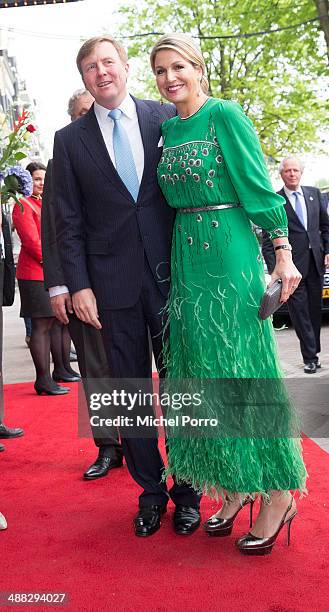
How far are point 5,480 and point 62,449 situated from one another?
0.71 m

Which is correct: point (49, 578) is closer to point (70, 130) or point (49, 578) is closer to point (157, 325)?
point (157, 325)

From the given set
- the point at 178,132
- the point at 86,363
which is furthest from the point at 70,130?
the point at 86,363

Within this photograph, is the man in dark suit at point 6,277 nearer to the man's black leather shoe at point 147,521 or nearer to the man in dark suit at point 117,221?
the man in dark suit at point 117,221

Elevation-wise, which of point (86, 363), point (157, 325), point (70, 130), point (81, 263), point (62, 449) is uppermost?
point (70, 130)

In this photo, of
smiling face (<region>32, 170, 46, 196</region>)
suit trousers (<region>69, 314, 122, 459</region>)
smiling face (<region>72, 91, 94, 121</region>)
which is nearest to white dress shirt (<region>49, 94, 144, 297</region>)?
smiling face (<region>72, 91, 94, 121</region>)

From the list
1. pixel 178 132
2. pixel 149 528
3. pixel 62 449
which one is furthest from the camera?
pixel 62 449

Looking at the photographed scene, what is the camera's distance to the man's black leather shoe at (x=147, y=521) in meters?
3.59

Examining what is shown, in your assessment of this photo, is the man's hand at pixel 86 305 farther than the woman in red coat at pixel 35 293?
No

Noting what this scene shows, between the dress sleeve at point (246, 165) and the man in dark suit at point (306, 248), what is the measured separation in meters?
4.73

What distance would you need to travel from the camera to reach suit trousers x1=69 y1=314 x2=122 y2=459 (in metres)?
4.77

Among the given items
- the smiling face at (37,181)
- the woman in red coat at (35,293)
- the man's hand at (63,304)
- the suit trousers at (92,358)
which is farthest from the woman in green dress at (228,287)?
the smiling face at (37,181)

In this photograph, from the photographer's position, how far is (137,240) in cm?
353

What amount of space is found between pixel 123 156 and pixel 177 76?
46 cm
